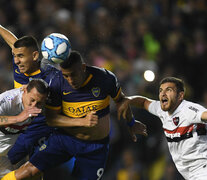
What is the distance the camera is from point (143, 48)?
32.9 feet

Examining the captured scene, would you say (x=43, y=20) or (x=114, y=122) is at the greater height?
(x=43, y=20)

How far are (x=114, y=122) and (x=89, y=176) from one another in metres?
2.98

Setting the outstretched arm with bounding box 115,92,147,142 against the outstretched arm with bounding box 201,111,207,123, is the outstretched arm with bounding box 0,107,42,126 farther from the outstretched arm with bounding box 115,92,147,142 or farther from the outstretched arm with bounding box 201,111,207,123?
the outstretched arm with bounding box 201,111,207,123

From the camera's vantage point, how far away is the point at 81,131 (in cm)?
552

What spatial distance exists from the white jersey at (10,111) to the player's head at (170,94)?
1.61 metres

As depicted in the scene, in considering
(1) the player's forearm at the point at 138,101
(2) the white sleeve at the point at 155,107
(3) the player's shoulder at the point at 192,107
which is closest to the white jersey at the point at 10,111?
(1) the player's forearm at the point at 138,101

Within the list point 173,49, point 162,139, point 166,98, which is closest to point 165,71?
point 173,49

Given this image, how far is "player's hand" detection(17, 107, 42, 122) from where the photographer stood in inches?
189

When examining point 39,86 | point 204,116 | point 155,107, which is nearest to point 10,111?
point 39,86

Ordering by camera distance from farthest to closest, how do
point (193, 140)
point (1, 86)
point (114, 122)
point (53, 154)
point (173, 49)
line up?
point (173, 49), point (114, 122), point (1, 86), point (53, 154), point (193, 140)

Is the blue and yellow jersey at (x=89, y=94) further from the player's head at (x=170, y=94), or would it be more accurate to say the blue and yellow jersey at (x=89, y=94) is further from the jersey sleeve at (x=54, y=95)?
the player's head at (x=170, y=94)

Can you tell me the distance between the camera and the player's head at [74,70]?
507 centimetres

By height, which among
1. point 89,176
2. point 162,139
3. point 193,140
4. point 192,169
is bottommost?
point 162,139

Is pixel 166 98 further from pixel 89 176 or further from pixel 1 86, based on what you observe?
pixel 1 86
